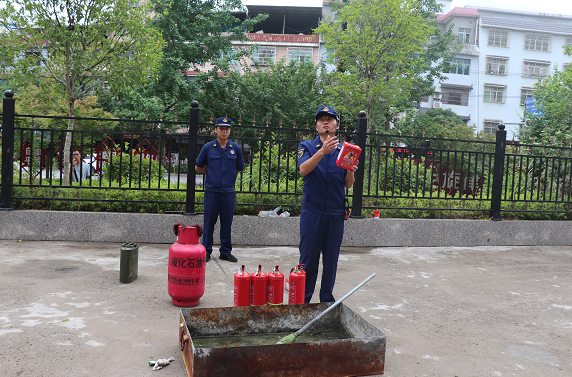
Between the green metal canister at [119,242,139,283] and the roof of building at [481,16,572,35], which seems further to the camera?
the roof of building at [481,16,572,35]

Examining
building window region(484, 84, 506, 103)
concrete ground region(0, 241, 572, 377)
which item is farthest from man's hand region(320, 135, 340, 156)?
Result: building window region(484, 84, 506, 103)

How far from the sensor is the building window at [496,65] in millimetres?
44781

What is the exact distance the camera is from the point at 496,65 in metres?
45.1

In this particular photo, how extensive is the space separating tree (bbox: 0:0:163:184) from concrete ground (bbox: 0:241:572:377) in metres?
3.26

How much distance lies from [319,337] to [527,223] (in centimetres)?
671

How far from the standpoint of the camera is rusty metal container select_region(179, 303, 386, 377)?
3.05 meters

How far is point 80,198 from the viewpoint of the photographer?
7.78 meters

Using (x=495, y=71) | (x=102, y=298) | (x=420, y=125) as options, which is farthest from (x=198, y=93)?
(x=495, y=71)

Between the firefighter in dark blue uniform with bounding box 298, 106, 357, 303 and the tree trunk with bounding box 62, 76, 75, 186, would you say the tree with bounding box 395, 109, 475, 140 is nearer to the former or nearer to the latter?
the tree trunk with bounding box 62, 76, 75, 186

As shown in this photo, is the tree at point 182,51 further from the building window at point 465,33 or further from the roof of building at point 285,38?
the building window at point 465,33

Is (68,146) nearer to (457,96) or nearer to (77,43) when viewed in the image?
(77,43)

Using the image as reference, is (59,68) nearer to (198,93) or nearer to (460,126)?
(198,93)

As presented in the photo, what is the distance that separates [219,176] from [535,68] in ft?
155

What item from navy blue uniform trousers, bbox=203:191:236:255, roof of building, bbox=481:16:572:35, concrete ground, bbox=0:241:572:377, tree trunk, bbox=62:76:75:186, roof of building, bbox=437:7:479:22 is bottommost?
concrete ground, bbox=0:241:572:377
